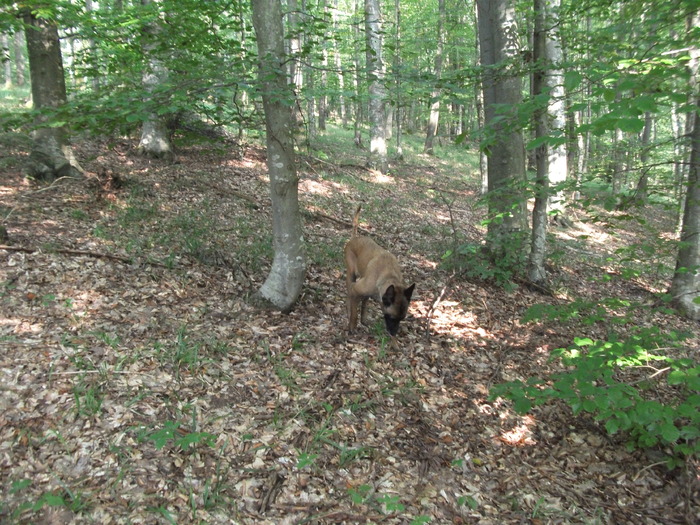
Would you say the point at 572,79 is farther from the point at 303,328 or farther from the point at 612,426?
the point at 303,328

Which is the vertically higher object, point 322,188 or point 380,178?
point 380,178

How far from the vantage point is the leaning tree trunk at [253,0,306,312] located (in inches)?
210

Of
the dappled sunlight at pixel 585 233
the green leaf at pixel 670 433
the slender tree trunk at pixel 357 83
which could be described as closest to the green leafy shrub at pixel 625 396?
the green leaf at pixel 670 433

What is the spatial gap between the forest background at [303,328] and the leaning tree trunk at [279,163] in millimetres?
45

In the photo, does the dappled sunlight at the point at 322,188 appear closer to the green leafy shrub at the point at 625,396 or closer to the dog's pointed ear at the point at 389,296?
the dog's pointed ear at the point at 389,296

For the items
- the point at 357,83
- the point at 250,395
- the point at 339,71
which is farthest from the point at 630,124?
the point at 357,83

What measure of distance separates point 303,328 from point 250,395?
1.75m

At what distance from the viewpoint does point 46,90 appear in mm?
7996

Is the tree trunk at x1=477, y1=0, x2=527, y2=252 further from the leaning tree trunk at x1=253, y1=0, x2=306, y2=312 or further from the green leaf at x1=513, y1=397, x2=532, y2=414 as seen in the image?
the green leaf at x1=513, y1=397, x2=532, y2=414

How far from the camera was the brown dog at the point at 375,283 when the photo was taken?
607cm

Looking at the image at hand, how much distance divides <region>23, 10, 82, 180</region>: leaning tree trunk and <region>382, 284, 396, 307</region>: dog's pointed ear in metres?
6.61

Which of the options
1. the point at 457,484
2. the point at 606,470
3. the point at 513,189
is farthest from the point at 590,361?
the point at 513,189

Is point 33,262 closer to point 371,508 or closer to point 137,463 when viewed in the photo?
point 137,463

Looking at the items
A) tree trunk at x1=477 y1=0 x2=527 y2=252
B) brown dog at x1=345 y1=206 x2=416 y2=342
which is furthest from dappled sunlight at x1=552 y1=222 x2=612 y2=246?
brown dog at x1=345 y1=206 x2=416 y2=342
